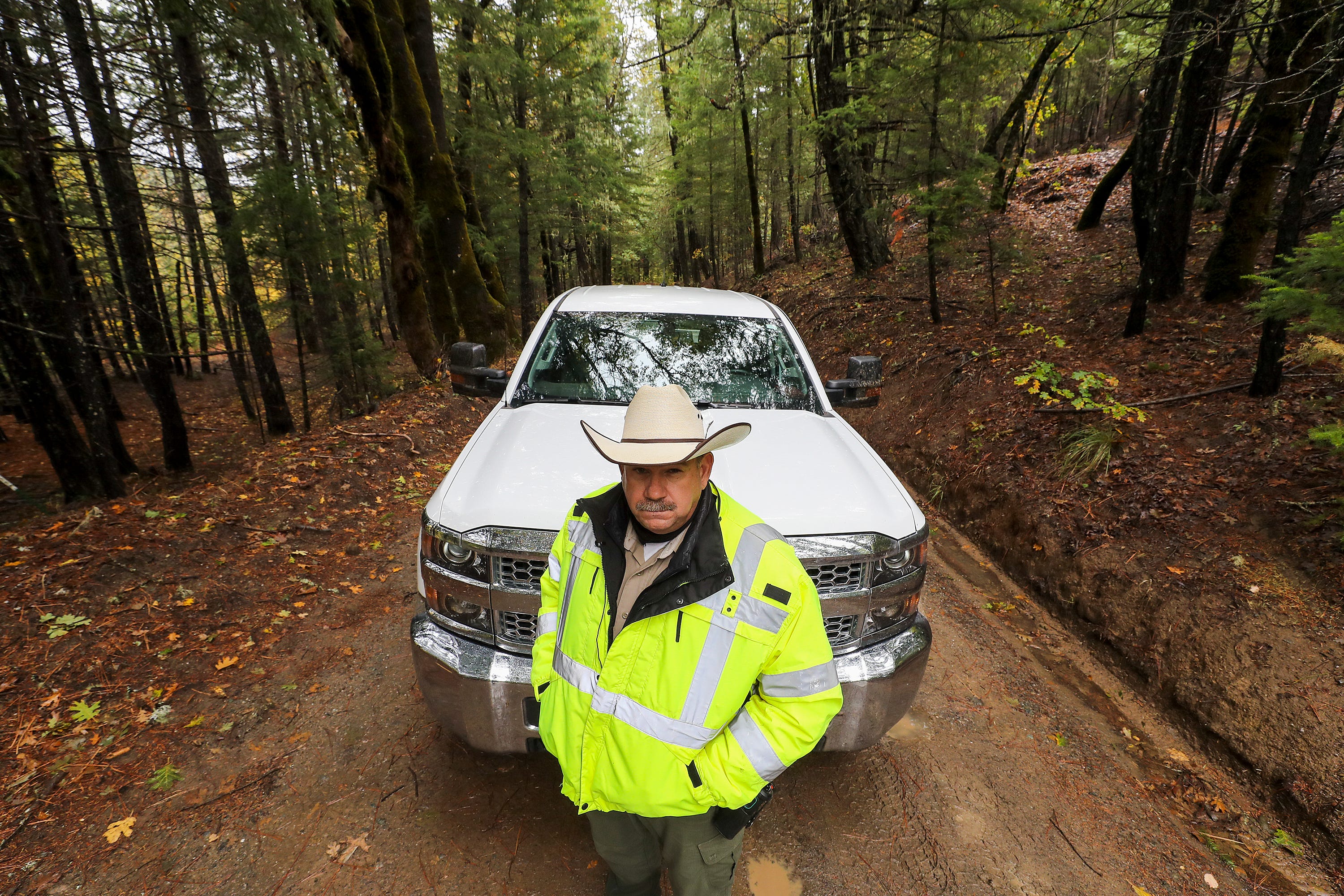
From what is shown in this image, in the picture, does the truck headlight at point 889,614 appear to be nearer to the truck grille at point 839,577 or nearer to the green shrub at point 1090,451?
the truck grille at point 839,577

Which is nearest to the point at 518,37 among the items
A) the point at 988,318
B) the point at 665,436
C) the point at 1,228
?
the point at 1,228

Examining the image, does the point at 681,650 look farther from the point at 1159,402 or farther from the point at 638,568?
the point at 1159,402

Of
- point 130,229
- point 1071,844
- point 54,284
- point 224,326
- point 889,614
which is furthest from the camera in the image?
point 224,326

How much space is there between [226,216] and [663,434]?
10227mm

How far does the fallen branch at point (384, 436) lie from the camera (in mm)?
6590

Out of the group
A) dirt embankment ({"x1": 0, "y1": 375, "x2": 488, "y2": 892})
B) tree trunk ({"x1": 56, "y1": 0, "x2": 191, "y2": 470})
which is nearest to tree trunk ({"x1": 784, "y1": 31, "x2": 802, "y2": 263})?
tree trunk ({"x1": 56, "y1": 0, "x2": 191, "y2": 470})

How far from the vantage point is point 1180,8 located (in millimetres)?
5895

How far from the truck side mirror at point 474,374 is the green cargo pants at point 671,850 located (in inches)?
95.3

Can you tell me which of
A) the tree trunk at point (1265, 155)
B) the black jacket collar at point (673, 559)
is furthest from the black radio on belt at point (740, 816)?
the tree trunk at point (1265, 155)

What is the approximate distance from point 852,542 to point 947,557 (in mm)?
3378

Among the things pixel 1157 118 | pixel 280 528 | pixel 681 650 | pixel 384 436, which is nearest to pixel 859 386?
pixel 681 650

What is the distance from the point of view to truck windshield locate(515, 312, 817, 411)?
3.27 m

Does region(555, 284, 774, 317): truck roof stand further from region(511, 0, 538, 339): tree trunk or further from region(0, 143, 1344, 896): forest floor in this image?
region(511, 0, 538, 339): tree trunk

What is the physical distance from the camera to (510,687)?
6.75 feet
